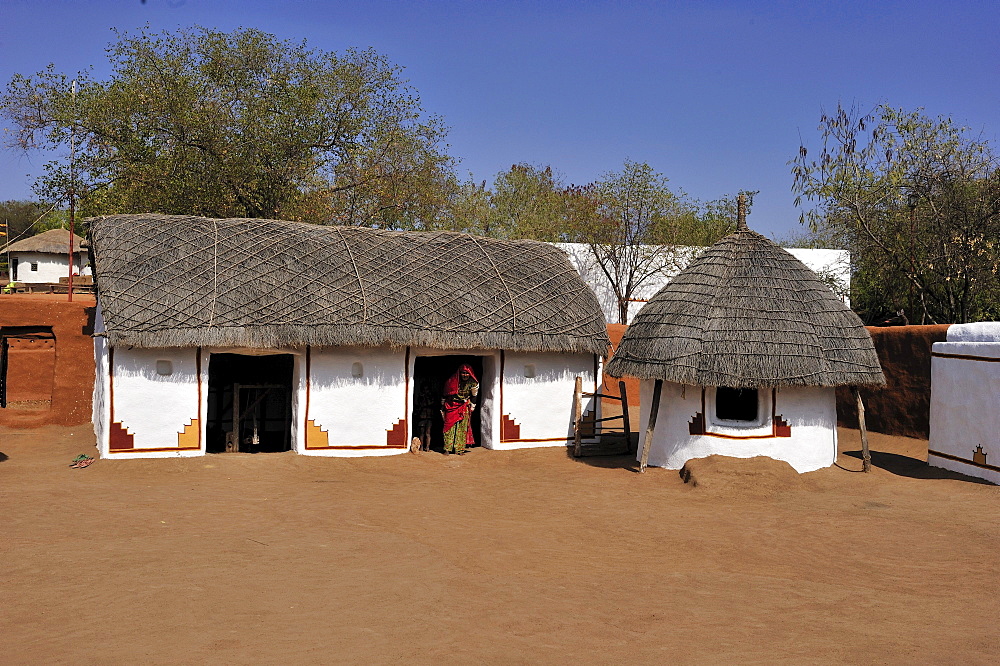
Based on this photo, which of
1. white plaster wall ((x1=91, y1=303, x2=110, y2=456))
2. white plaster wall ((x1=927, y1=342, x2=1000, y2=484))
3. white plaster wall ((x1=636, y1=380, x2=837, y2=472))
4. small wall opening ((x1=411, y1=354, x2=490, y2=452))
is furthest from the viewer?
small wall opening ((x1=411, y1=354, x2=490, y2=452))

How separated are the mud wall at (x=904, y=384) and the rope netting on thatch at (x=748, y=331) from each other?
267 cm

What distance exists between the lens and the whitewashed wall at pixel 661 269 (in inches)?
1113

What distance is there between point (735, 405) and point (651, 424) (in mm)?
2157

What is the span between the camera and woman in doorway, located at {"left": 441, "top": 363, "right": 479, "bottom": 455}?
14.8 meters

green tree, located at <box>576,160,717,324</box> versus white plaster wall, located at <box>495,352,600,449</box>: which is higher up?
green tree, located at <box>576,160,717,324</box>

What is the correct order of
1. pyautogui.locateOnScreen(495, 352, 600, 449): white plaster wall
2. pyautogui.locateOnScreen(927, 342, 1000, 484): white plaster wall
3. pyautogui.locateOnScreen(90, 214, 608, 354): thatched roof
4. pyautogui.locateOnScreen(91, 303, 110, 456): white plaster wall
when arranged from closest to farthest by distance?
pyautogui.locateOnScreen(927, 342, 1000, 484): white plaster wall, pyautogui.locateOnScreen(91, 303, 110, 456): white plaster wall, pyautogui.locateOnScreen(90, 214, 608, 354): thatched roof, pyautogui.locateOnScreen(495, 352, 600, 449): white plaster wall

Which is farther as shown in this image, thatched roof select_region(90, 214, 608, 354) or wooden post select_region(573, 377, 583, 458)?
wooden post select_region(573, 377, 583, 458)

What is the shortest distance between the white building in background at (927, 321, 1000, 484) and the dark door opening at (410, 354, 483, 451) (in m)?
8.10

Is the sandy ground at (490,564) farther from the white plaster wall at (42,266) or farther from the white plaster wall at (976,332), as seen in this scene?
the white plaster wall at (42,266)

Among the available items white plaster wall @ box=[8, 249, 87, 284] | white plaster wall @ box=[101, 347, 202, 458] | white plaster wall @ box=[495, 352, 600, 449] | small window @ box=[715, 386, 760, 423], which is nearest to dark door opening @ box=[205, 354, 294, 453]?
white plaster wall @ box=[101, 347, 202, 458]

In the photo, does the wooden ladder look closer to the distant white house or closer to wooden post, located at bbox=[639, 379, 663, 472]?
wooden post, located at bbox=[639, 379, 663, 472]

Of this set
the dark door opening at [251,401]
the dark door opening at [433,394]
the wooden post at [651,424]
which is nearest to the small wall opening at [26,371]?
the dark door opening at [251,401]

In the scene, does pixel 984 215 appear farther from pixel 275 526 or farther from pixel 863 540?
pixel 275 526

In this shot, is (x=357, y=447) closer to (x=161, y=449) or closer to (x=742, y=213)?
(x=161, y=449)
